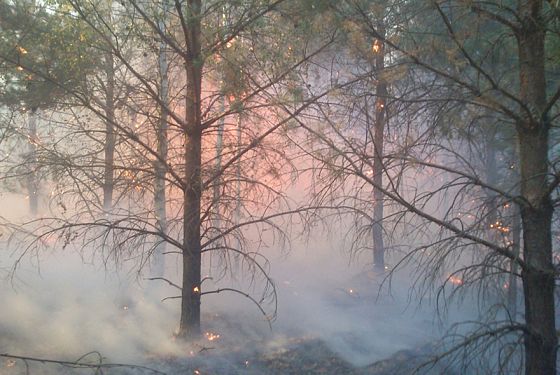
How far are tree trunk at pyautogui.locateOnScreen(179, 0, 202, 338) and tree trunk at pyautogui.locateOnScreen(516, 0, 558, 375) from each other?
473cm

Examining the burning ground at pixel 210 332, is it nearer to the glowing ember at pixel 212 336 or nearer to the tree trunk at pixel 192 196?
the glowing ember at pixel 212 336

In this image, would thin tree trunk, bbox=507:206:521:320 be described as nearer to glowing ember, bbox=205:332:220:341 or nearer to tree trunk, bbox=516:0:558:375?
tree trunk, bbox=516:0:558:375

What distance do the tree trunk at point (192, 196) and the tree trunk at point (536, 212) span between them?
4732 mm

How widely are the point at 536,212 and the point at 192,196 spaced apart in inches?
209

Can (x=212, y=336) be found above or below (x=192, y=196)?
below

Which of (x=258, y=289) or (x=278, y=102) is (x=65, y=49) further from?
(x=258, y=289)

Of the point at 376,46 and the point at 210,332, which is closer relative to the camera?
the point at 376,46

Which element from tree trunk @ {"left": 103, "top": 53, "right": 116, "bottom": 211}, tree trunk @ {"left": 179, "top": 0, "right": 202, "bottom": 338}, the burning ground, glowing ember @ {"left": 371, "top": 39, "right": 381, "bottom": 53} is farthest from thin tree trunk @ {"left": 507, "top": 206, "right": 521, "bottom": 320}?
tree trunk @ {"left": 103, "top": 53, "right": 116, "bottom": 211}

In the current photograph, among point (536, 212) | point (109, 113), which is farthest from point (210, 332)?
point (536, 212)

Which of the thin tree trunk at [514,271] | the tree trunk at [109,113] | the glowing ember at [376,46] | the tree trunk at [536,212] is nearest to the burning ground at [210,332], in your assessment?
the thin tree trunk at [514,271]

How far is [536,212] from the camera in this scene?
5.03 metres

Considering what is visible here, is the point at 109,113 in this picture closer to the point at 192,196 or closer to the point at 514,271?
the point at 192,196

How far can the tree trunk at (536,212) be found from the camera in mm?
4961

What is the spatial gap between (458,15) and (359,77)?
1292 millimetres
